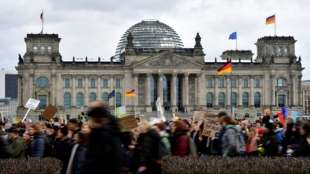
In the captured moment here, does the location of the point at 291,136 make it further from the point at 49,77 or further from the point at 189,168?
the point at 49,77

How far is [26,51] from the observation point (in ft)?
340

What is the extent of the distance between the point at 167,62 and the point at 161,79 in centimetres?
250

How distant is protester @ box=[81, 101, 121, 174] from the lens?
10.2 meters

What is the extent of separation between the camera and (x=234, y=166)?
16781 mm

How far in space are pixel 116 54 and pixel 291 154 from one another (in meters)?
104

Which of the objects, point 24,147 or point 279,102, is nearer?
point 24,147

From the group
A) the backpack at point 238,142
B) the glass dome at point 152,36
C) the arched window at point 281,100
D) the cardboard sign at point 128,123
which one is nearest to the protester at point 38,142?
the cardboard sign at point 128,123

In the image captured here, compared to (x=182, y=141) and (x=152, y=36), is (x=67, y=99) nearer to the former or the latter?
(x=152, y=36)

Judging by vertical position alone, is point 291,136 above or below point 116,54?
below

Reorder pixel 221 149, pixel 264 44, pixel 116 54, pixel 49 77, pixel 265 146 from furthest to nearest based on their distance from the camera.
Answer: pixel 116 54 < pixel 264 44 < pixel 49 77 < pixel 265 146 < pixel 221 149

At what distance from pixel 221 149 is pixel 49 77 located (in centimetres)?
8589

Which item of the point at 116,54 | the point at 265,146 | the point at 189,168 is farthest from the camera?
the point at 116,54

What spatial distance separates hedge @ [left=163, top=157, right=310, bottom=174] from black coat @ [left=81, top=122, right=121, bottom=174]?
625 cm

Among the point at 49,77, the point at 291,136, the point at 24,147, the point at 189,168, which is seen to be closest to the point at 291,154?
the point at 291,136
